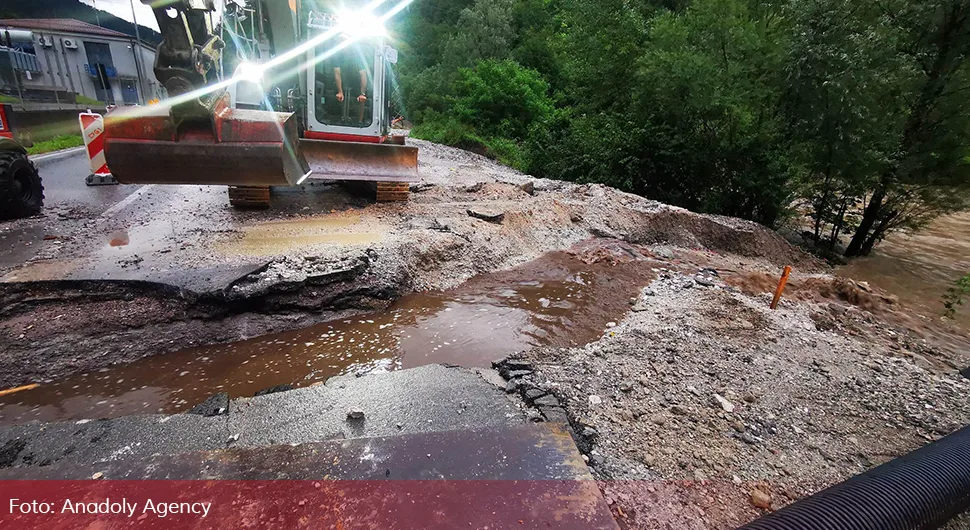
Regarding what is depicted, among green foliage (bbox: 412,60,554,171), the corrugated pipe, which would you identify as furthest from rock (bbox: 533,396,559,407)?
green foliage (bbox: 412,60,554,171)

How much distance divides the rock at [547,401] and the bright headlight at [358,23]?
6.39 m

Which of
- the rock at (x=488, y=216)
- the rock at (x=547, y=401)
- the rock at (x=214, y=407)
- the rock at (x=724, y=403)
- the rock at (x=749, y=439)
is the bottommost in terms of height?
the rock at (x=214, y=407)

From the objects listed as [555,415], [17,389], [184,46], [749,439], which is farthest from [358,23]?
[749,439]

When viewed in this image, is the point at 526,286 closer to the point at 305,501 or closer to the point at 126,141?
the point at 305,501

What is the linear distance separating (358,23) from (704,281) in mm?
6265

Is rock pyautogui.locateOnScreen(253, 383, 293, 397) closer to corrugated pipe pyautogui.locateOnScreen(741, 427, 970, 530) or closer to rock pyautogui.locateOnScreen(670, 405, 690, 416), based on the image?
rock pyautogui.locateOnScreen(670, 405, 690, 416)

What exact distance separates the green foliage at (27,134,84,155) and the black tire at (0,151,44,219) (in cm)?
646

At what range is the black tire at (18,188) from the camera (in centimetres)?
579

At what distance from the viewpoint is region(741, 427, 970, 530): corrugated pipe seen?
1894 millimetres

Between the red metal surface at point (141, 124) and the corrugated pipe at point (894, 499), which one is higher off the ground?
the red metal surface at point (141, 124)

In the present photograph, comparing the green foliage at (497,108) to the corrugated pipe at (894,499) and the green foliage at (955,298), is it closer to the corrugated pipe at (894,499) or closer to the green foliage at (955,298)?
the green foliage at (955,298)

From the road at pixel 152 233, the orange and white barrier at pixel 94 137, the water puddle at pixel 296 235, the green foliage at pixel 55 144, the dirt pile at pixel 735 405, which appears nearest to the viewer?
the dirt pile at pixel 735 405

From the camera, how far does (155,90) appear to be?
28.1 metres

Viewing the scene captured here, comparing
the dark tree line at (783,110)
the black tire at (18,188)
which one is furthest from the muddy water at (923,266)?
the black tire at (18,188)
